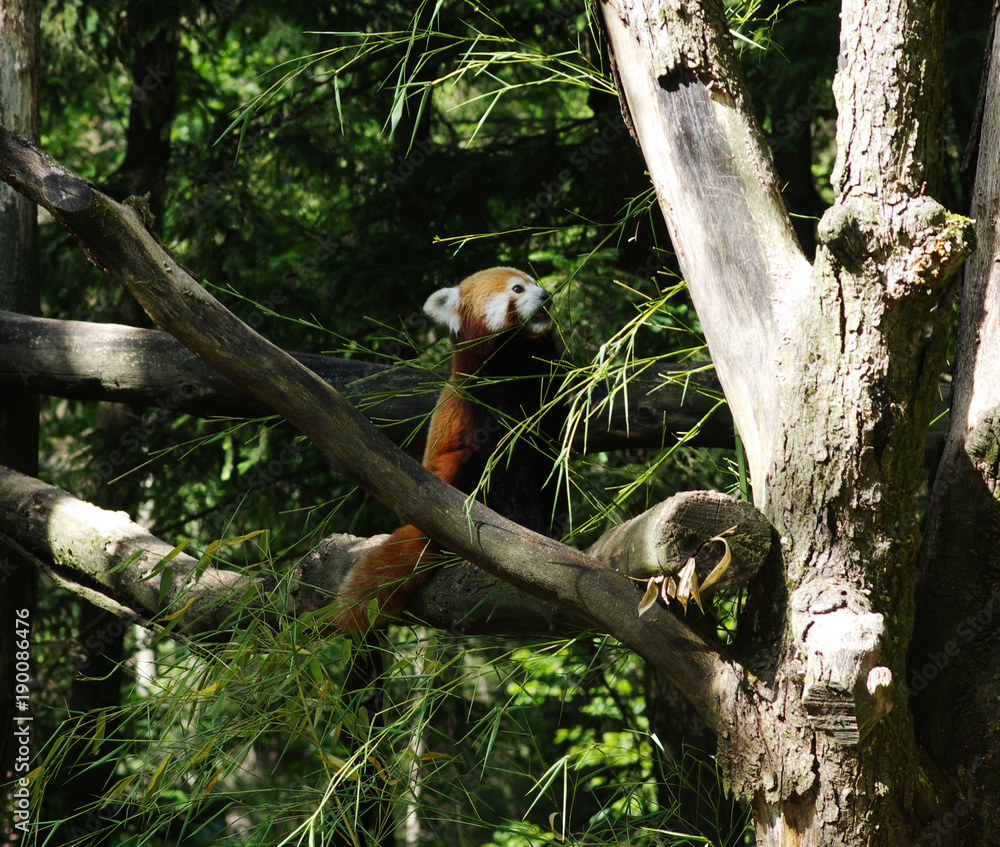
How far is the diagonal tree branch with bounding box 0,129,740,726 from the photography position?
1387 mm

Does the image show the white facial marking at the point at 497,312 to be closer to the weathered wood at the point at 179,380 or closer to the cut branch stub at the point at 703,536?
the weathered wood at the point at 179,380

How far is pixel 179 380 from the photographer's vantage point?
284 cm

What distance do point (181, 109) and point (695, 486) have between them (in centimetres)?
429

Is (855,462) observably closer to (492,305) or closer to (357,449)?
(357,449)

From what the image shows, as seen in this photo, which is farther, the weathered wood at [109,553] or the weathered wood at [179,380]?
the weathered wood at [179,380]

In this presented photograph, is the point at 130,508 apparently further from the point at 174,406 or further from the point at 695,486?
the point at 695,486

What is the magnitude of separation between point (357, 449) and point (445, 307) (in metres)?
1.47

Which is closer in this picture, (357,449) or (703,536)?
(703,536)

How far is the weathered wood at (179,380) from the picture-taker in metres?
2.84

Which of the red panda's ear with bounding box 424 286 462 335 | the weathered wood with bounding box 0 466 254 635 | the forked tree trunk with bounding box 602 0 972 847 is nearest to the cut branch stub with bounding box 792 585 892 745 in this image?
the forked tree trunk with bounding box 602 0 972 847

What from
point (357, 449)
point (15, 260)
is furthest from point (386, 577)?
point (15, 260)

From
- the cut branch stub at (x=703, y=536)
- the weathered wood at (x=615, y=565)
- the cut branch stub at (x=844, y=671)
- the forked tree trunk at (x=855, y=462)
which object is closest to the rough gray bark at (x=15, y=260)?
the weathered wood at (x=615, y=565)

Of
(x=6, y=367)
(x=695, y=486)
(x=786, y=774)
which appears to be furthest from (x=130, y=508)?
(x=786, y=774)

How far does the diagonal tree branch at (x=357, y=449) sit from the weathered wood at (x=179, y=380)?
4.21ft
